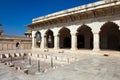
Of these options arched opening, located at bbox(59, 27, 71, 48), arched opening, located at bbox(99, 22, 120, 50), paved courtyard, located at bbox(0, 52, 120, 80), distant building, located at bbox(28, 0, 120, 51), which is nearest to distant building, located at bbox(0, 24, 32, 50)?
distant building, located at bbox(28, 0, 120, 51)

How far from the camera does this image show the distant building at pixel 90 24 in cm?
1130

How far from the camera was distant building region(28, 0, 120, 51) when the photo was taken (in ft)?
37.1

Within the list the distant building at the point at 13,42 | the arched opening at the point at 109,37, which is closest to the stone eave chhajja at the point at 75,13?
the arched opening at the point at 109,37

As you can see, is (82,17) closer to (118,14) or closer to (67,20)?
(67,20)

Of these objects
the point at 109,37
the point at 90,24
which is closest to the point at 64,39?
the point at 109,37

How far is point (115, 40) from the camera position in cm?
1500

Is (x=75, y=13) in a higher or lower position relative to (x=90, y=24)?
higher

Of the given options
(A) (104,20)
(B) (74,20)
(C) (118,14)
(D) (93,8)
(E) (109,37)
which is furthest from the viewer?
(E) (109,37)

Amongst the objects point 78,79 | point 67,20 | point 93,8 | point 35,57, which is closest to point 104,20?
point 93,8

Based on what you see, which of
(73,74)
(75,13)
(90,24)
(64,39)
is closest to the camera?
(73,74)

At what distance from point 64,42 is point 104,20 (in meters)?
10.3

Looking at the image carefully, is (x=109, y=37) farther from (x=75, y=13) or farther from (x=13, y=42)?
(x=13, y=42)

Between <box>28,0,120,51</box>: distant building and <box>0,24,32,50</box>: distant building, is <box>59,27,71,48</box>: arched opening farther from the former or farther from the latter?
<box>0,24,32,50</box>: distant building

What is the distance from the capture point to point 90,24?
40.9 ft
